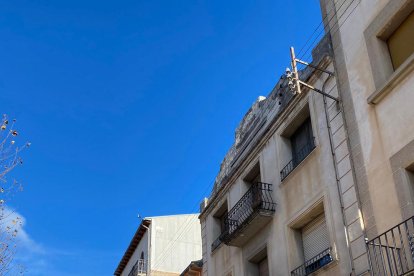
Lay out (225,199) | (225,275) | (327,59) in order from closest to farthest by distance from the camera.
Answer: (327,59) < (225,275) < (225,199)

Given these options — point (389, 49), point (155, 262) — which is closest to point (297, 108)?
point (389, 49)

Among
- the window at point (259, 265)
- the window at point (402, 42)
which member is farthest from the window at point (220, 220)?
the window at point (402, 42)

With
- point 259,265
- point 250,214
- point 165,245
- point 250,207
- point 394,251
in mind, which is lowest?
point 394,251

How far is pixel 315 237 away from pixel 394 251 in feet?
12.7

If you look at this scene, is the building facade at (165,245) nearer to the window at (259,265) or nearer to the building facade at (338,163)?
the building facade at (338,163)

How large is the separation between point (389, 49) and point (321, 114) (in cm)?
265

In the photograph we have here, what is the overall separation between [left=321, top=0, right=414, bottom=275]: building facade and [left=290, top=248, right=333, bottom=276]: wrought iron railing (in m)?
1.36

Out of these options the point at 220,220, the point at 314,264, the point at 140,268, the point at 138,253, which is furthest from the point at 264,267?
the point at 138,253

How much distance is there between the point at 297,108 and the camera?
15.5 meters

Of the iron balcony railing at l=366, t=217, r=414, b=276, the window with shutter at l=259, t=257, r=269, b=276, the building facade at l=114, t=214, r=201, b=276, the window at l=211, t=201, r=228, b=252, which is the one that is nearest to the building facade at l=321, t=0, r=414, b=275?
the iron balcony railing at l=366, t=217, r=414, b=276

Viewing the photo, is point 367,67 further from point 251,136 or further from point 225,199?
point 225,199

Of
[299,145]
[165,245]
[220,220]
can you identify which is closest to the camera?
[299,145]

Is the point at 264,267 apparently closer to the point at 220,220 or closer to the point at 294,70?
the point at 220,220

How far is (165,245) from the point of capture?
112 feet
